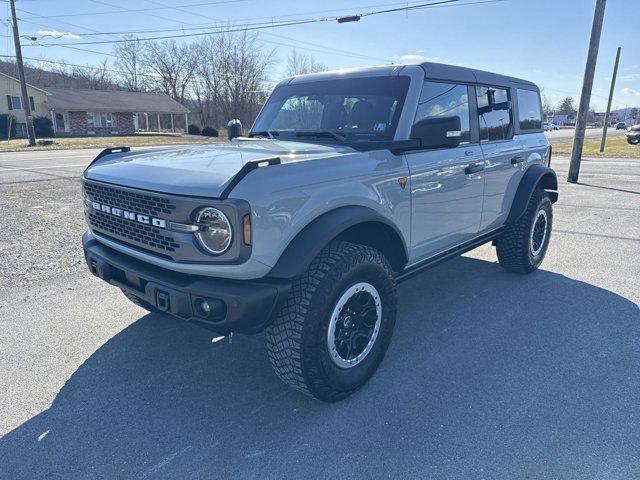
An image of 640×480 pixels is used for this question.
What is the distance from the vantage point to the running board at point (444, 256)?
11.7ft

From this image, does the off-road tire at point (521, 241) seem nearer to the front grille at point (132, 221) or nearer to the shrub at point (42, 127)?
the front grille at point (132, 221)

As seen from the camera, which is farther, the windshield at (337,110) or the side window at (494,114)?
the side window at (494,114)

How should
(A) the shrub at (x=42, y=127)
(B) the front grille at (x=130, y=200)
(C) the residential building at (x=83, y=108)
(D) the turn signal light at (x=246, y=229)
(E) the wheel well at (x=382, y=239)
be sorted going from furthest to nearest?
(C) the residential building at (x=83, y=108) < (A) the shrub at (x=42, y=127) < (E) the wheel well at (x=382, y=239) < (B) the front grille at (x=130, y=200) < (D) the turn signal light at (x=246, y=229)

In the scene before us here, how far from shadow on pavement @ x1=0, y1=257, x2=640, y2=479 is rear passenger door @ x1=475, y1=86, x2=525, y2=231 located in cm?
115

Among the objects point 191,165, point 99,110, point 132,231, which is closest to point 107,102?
point 99,110

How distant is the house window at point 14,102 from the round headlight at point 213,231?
5204 cm

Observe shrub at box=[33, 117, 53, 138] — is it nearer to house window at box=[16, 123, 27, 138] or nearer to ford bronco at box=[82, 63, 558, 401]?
house window at box=[16, 123, 27, 138]

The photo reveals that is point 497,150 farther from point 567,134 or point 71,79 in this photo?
point 71,79

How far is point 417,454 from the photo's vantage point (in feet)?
8.06

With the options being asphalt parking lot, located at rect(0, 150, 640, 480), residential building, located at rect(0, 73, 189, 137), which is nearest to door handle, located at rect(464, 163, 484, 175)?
asphalt parking lot, located at rect(0, 150, 640, 480)

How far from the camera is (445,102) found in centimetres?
388

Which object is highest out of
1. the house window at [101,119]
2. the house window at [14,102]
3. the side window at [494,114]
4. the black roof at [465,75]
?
the house window at [14,102]

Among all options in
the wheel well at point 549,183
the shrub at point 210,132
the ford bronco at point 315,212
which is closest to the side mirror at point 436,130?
the ford bronco at point 315,212

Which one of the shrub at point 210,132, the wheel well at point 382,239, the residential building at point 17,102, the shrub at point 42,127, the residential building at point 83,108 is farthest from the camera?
the shrub at point 210,132
